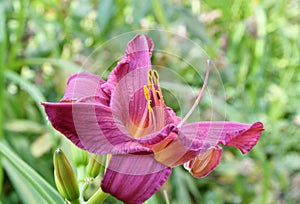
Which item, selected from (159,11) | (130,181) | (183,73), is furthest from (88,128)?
(183,73)

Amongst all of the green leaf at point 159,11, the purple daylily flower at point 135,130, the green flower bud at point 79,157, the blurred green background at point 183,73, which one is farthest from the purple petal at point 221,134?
the green leaf at point 159,11

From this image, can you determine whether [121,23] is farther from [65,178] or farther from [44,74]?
[65,178]

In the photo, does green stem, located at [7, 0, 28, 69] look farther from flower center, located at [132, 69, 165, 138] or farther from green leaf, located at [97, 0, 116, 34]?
flower center, located at [132, 69, 165, 138]

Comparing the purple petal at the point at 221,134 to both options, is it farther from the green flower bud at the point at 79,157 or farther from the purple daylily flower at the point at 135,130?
the green flower bud at the point at 79,157

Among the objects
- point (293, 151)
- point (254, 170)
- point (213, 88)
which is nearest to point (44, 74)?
point (213, 88)

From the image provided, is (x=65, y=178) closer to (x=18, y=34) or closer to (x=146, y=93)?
(x=146, y=93)

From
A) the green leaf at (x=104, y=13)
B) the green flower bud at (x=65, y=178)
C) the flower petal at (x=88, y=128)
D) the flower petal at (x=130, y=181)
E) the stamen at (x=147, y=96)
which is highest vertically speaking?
the green leaf at (x=104, y=13)
